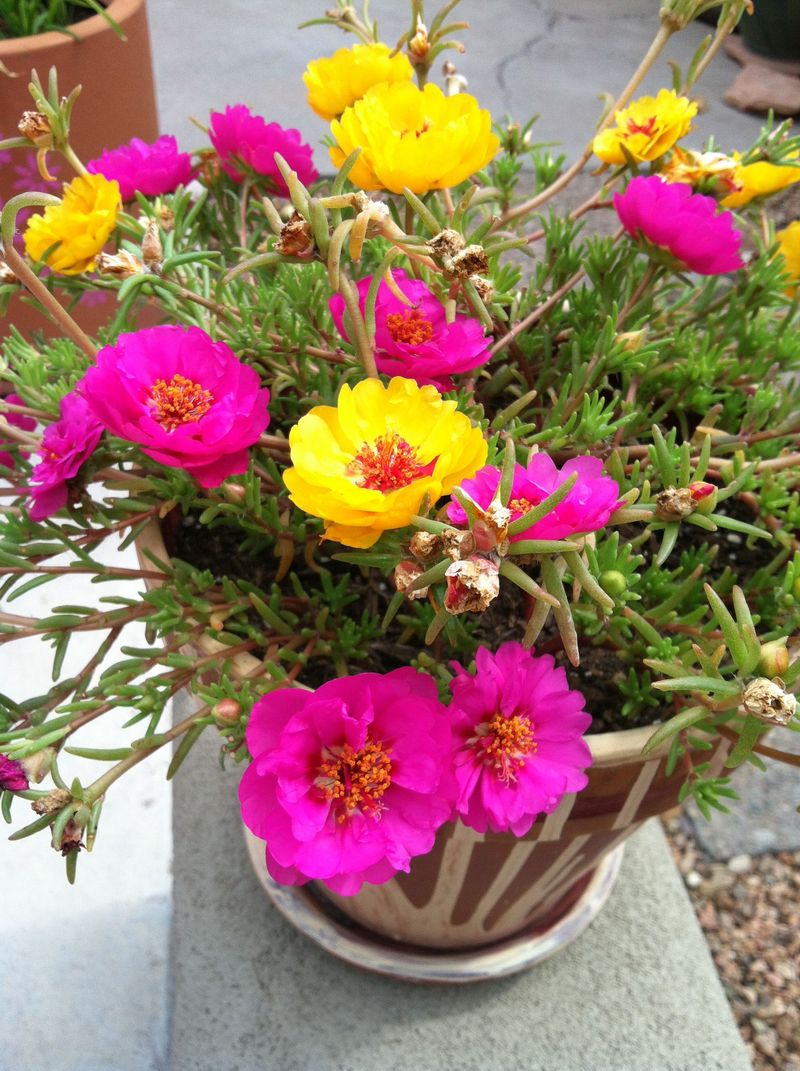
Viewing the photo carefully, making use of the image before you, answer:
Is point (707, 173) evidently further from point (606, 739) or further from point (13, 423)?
point (13, 423)

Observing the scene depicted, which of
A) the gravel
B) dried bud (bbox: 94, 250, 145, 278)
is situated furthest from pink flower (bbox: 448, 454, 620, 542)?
the gravel

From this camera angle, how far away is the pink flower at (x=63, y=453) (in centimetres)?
46

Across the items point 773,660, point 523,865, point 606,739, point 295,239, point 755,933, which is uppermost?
point 295,239

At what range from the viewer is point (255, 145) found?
2.06 ft

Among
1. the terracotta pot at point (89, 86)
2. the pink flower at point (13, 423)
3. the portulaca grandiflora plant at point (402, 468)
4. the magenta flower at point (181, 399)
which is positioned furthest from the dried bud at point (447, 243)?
the terracotta pot at point (89, 86)

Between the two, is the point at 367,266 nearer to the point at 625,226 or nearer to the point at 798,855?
the point at 625,226

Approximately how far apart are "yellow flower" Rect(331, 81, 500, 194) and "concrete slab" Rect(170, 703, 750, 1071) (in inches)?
27.5

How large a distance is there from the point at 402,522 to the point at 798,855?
2.92 ft

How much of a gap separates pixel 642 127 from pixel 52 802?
48cm

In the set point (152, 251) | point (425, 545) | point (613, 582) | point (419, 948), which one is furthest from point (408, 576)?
point (419, 948)

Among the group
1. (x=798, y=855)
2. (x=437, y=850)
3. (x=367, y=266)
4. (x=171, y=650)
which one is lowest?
(x=798, y=855)

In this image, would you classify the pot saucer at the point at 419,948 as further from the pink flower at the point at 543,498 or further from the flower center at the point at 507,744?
the pink flower at the point at 543,498

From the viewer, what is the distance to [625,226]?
548 millimetres

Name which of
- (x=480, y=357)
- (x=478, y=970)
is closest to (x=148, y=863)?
(x=478, y=970)
